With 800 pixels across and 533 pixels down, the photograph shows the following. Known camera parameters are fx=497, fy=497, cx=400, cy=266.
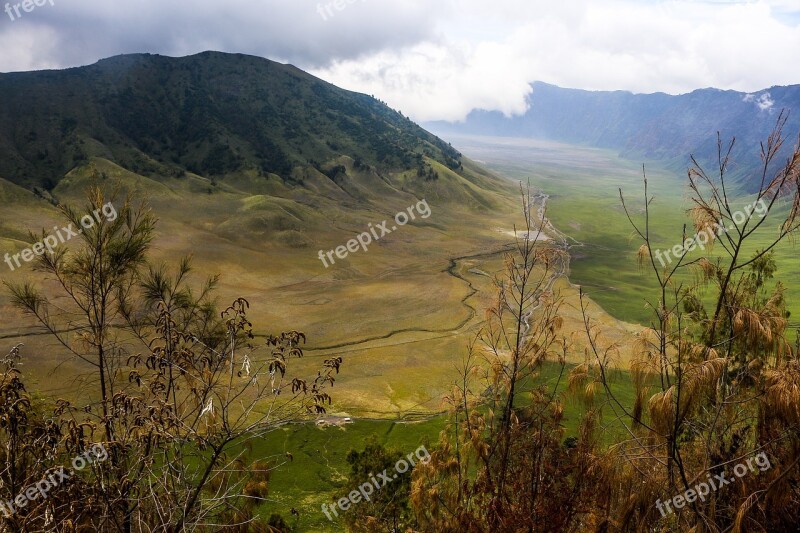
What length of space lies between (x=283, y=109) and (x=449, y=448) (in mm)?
202902

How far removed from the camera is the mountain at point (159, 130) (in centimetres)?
12975

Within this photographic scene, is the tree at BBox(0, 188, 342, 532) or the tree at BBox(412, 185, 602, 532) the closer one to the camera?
the tree at BBox(0, 188, 342, 532)

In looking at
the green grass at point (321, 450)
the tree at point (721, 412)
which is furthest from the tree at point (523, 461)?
the green grass at point (321, 450)

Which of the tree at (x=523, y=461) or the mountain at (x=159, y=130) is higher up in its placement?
the mountain at (x=159, y=130)

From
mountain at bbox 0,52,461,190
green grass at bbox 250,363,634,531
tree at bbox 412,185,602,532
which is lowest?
green grass at bbox 250,363,634,531

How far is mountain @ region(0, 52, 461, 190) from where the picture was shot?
129750mm

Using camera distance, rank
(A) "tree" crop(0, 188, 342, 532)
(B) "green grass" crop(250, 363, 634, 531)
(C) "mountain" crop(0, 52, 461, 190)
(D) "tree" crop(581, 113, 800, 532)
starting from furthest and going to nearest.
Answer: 1. (C) "mountain" crop(0, 52, 461, 190)
2. (B) "green grass" crop(250, 363, 634, 531)
3. (D) "tree" crop(581, 113, 800, 532)
4. (A) "tree" crop(0, 188, 342, 532)

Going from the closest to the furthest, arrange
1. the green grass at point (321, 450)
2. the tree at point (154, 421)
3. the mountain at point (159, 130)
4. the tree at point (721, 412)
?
the tree at point (154, 421)
the tree at point (721, 412)
the green grass at point (321, 450)
the mountain at point (159, 130)

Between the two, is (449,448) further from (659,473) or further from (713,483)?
(713,483)

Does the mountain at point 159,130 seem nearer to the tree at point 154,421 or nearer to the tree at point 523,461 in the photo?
the tree at point 154,421

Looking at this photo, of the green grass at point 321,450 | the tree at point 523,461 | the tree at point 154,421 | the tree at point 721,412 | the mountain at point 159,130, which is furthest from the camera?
the mountain at point 159,130

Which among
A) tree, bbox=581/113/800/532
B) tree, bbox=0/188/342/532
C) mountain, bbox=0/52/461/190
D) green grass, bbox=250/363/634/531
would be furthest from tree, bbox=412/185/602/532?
mountain, bbox=0/52/461/190

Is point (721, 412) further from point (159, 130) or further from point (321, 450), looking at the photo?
point (159, 130)

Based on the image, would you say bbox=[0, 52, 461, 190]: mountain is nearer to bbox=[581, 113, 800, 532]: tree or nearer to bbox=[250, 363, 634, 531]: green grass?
bbox=[250, 363, 634, 531]: green grass
